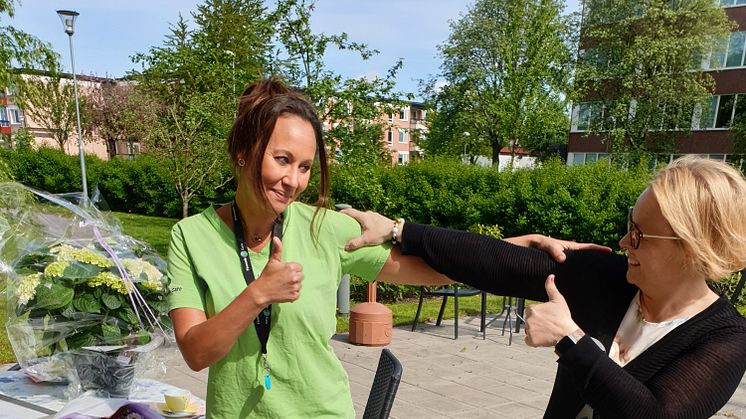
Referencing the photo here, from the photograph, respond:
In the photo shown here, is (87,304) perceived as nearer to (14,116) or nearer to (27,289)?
(27,289)

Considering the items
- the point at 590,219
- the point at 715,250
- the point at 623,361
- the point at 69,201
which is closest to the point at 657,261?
the point at 715,250

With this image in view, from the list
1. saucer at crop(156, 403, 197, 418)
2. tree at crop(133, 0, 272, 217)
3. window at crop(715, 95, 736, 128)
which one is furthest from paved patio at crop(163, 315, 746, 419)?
window at crop(715, 95, 736, 128)

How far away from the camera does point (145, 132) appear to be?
1245 centimetres

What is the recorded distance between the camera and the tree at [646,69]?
24.2m

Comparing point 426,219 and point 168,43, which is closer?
point 426,219

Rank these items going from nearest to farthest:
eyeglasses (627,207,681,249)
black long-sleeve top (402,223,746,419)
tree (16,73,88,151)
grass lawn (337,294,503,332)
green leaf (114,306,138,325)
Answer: black long-sleeve top (402,223,746,419)
eyeglasses (627,207,681,249)
green leaf (114,306,138,325)
grass lawn (337,294,503,332)
tree (16,73,88,151)

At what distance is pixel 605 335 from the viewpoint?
1407 mm

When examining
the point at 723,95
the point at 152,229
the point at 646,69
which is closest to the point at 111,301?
the point at 152,229

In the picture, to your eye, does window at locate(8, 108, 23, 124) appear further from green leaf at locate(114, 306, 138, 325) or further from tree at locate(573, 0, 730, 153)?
green leaf at locate(114, 306, 138, 325)

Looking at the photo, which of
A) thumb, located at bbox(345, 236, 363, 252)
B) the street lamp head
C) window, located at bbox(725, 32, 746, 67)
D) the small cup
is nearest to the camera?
thumb, located at bbox(345, 236, 363, 252)

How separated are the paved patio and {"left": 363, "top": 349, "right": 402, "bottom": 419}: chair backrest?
97.7 inches

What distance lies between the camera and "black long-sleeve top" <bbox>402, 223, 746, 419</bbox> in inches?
45.9

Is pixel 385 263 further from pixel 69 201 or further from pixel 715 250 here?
pixel 69 201

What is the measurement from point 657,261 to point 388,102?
7.24 metres
